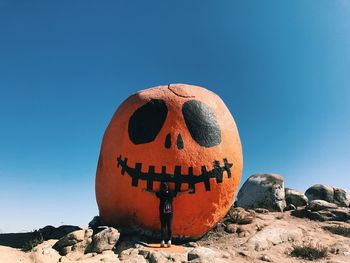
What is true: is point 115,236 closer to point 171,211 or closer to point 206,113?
point 171,211

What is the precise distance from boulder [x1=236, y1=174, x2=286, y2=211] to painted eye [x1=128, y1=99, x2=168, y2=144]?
25.2 ft

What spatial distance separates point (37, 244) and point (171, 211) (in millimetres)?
3384

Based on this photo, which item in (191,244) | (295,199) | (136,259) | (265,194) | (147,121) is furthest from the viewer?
(295,199)

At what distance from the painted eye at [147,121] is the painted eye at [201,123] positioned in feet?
2.15

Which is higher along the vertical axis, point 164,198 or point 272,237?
point 164,198

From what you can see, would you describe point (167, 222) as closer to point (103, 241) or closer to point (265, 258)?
point (103, 241)

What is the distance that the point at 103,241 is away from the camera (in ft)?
28.2

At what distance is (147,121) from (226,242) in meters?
4.07

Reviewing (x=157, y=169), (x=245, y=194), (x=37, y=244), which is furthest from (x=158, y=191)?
(x=245, y=194)

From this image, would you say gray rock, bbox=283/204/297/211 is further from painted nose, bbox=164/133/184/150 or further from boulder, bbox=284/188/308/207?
painted nose, bbox=164/133/184/150

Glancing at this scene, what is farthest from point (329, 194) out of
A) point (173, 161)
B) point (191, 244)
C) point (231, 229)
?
point (173, 161)

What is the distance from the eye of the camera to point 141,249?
8422mm

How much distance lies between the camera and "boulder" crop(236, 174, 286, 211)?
1522 centimetres

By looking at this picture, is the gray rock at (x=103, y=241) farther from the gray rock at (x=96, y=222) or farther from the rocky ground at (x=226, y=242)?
the gray rock at (x=96, y=222)
